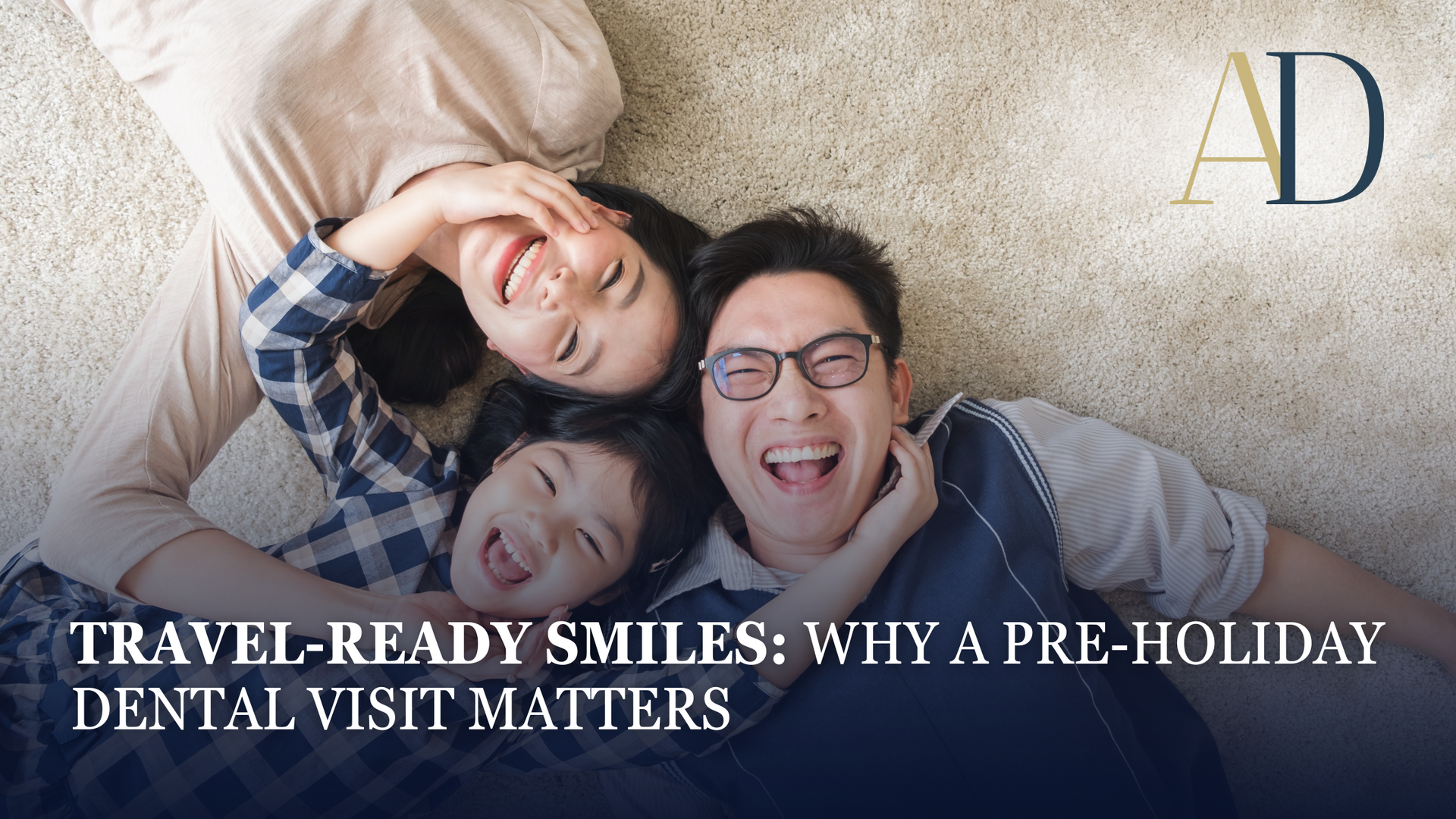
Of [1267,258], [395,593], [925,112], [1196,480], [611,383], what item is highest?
[925,112]

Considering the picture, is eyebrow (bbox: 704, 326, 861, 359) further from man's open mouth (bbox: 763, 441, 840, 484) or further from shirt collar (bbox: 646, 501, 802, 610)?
shirt collar (bbox: 646, 501, 802, 610)

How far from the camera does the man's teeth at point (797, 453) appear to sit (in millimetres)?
1029

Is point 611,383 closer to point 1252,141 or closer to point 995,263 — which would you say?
point 995,263

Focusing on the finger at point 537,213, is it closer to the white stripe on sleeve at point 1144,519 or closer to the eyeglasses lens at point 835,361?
the eyeglasses lens at point 835,361

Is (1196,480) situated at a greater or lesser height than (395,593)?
lesser

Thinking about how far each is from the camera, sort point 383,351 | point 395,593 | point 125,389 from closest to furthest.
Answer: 1. point 125,389
2. point 395,593
3. point 383,351

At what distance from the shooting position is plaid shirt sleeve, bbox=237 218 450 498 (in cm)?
101

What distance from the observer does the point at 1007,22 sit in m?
1.31

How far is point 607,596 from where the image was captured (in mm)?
1158

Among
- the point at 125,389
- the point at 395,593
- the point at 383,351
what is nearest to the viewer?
the point at 125,389

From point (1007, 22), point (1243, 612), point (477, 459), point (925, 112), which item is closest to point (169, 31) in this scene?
point (477, 459)

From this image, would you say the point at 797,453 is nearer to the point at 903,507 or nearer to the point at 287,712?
the point at 903,507

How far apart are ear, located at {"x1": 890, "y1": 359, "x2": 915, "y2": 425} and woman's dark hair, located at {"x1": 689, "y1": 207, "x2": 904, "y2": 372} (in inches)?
1.0

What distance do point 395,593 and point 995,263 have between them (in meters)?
1.12
